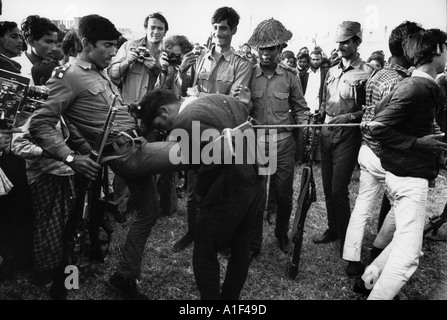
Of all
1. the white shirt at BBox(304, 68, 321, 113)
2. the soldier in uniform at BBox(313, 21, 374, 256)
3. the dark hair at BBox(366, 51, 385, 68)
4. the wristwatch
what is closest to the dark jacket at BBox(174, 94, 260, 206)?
the wristwatch

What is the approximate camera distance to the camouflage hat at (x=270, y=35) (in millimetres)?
4074

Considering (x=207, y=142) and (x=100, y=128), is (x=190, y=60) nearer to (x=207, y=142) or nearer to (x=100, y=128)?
(x=100, y=128)

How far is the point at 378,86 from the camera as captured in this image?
374 centimetres

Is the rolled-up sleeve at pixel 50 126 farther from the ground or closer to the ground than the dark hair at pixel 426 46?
closer to the ground

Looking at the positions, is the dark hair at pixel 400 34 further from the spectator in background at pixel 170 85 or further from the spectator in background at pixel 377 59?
the spectator in background at pixel 377 59

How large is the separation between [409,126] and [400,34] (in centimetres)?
122

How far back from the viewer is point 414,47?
3.12 meters

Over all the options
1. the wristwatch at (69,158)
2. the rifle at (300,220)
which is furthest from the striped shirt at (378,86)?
the wristwatch at (69,158)

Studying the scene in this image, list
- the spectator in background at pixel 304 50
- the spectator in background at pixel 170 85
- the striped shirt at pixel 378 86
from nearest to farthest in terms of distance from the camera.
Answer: the striped shirt at pixel 378 86, the spectator in background at pixel 170 85, the spectator in background at pixel 304 50

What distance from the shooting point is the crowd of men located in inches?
108

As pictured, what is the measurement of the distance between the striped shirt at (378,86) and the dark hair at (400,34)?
0.49 feet

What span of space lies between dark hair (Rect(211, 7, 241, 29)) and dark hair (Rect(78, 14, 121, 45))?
4.76 ft
